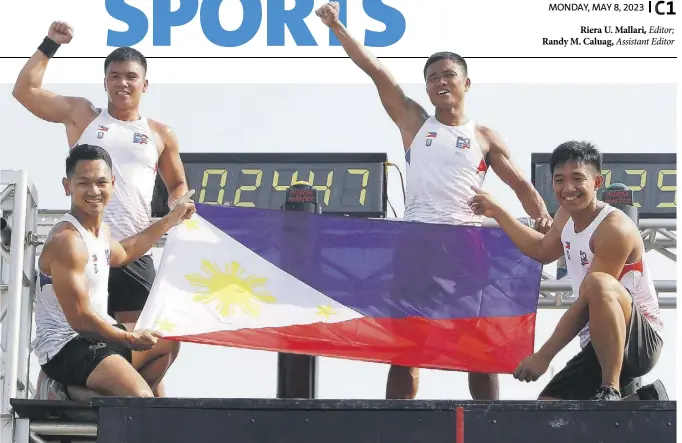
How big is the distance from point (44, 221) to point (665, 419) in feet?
18.5

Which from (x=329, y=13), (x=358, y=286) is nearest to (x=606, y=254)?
(x=358, y=286)

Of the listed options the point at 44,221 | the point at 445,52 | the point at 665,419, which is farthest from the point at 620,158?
the point at 665,419

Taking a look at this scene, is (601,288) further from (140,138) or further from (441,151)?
(140,138)

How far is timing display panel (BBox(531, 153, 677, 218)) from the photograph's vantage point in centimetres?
1073

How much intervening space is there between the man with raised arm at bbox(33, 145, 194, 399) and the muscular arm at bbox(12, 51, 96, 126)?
0.83 m

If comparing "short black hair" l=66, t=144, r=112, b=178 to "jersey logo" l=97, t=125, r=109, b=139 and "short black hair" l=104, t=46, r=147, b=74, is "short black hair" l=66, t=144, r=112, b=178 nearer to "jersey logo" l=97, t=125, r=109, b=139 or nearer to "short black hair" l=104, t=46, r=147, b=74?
"jersey logo" l=97, t=125, r=109, b=139

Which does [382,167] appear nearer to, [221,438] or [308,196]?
[308,196]

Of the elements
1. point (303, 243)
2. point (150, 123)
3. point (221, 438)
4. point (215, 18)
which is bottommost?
point (221, 438)

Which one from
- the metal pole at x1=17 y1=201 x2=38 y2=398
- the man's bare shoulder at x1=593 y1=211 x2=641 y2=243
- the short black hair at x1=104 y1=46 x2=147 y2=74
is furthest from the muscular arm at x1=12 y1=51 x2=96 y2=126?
the man's bare shoulder at x1=593 y1=211 x2=641 y2=243

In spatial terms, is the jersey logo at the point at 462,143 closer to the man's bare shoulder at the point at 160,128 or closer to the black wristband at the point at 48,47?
the man's bare shoulder at the point at 160,128

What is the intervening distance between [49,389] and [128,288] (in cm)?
87

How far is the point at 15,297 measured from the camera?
24.0 feet

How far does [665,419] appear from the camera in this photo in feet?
20.8

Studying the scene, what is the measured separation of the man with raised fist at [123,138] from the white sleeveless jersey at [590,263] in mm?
2204
